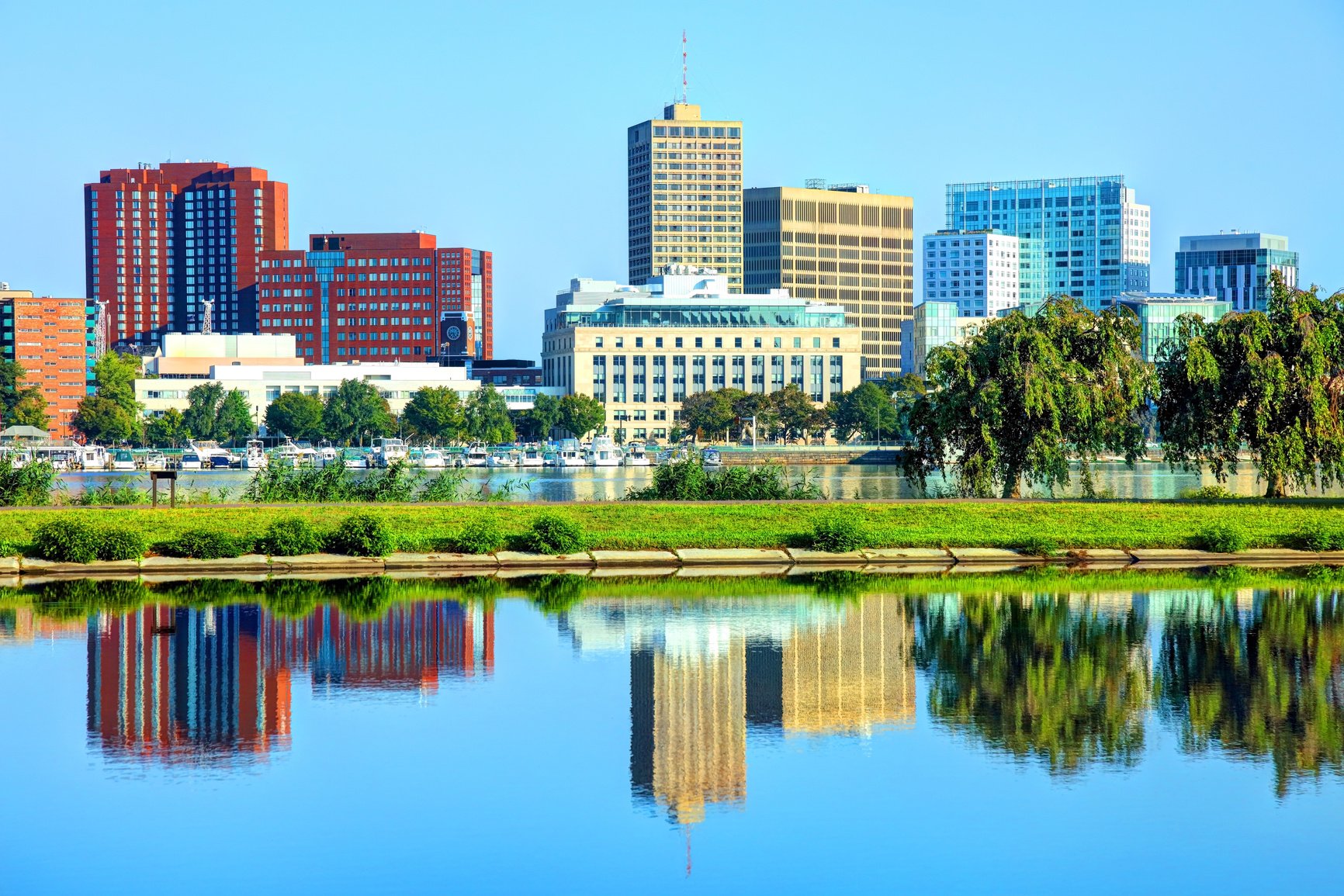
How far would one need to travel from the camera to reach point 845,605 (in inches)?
1414

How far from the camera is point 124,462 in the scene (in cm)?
19338

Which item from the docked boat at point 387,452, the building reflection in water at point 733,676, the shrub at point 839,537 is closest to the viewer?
the building reflection in water at point 733,676

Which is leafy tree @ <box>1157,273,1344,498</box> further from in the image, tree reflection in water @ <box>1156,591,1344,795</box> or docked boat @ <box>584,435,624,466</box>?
docked boat @ <box>584,435,624,466</box>

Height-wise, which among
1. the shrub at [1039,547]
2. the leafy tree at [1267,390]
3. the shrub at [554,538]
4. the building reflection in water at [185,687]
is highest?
the leafy tree at [1267,390]

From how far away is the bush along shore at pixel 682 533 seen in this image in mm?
43844

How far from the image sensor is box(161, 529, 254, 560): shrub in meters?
43.4

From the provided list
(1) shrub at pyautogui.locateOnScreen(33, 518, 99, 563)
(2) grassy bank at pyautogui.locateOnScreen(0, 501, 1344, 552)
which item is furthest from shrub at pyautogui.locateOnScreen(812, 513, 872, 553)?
(1) shrub at pyautogui.locateOnScreen(33, 518, 99, 563)

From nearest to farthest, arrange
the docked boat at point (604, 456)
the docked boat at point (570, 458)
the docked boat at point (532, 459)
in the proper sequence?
1. the docked boat at point (532, 459)
2. the docked boat at point (570, 458)
3. the docked boat at point (604, 456)

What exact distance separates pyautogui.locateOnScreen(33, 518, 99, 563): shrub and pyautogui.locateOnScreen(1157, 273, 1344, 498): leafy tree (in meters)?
33.2

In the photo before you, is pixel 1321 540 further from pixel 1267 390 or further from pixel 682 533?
pixel 682 533

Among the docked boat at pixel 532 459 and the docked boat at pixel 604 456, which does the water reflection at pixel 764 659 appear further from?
the docked boat at pixel 604 456

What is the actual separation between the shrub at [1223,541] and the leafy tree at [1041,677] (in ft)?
39.4

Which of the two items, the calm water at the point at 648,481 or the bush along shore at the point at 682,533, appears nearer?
the bush along shore at the point at 682,533

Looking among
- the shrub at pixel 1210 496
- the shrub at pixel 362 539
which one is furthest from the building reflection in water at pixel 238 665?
the shrub at pixel 1210 496
